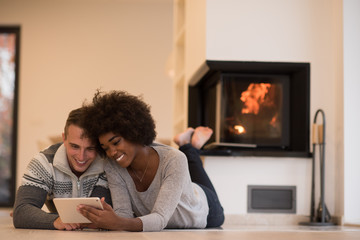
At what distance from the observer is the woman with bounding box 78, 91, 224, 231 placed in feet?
8.55

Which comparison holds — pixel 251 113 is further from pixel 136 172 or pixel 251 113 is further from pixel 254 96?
pixel 136 172

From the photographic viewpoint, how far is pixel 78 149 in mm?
2785

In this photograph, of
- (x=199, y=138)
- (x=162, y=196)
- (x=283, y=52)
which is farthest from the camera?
(x=283, y=52)

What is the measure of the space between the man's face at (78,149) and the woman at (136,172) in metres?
0.05

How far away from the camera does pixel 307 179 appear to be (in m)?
4.43

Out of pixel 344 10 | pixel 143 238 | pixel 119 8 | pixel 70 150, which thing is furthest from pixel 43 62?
pixel 143 238

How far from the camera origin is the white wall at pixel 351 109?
4215mm

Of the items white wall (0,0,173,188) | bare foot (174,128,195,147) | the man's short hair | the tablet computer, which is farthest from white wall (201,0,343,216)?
white wall (0,0,173,188)

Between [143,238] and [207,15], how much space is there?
7.87ft

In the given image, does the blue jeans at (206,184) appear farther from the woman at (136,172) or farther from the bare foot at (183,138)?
the woman at (136,172)

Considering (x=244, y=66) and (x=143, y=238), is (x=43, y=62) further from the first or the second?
(x=143, y=238)

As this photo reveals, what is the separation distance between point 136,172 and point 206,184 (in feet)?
2.78

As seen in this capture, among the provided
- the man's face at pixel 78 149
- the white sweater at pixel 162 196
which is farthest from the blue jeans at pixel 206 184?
the man's face at pixel 78 149

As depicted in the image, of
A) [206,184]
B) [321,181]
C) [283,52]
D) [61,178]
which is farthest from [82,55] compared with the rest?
[61,178]
